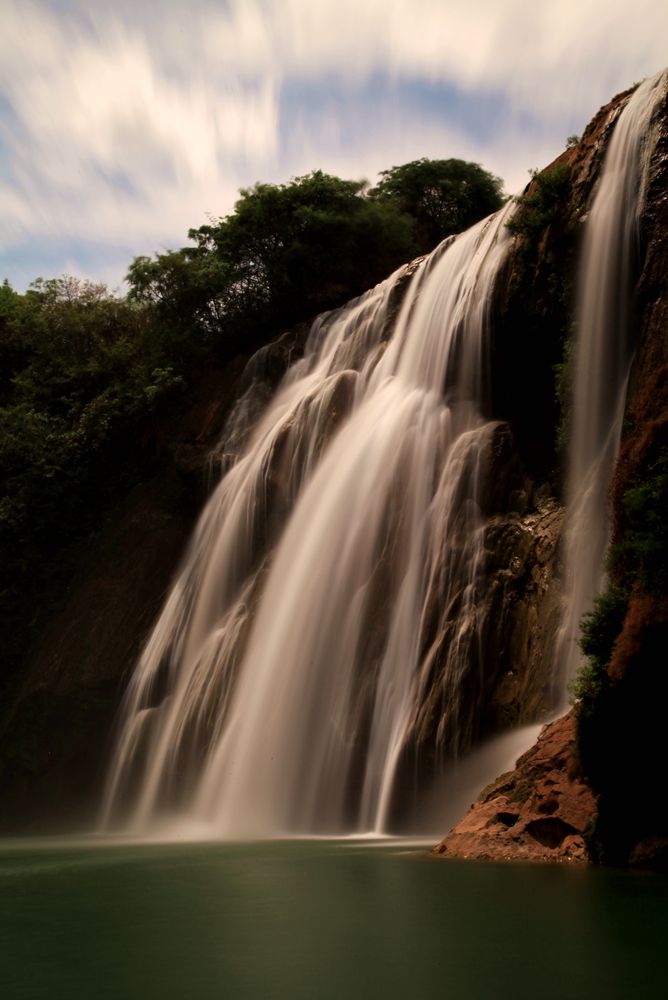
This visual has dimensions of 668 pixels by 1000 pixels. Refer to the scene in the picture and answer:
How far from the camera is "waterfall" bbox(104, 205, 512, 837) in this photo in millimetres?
15422

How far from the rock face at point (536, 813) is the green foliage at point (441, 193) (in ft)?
102

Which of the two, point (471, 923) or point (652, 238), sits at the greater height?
point (652, 238)

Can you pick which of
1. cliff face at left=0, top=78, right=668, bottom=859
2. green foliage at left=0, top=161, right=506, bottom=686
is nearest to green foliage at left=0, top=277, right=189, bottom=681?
green foliage at left=0, top=161, right=506, bottom=686

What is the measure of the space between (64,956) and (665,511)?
642 cm

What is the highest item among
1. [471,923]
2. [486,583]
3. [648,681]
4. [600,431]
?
[600,431]

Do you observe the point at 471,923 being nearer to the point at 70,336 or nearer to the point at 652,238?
the point at 652,238

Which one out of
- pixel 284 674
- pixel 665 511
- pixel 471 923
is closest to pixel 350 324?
pixel 284 674

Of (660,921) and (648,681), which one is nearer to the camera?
(660,921)

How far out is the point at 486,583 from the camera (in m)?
15.3

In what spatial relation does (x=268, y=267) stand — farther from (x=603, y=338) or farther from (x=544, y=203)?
(x=603, y=338)

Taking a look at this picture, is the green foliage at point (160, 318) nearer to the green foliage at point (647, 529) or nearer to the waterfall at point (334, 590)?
the waterfall at point (334, 590)

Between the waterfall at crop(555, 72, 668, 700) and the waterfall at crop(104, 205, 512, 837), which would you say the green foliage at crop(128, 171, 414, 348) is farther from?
the waterfall at crop(555, 72, 668, 700)

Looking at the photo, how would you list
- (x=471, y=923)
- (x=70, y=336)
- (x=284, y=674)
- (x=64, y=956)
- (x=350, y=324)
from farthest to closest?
(x=70, y=336) → (x=350, y=324) → (x=284, y=674) → (x=471, y=923) → (x=64, y=956)

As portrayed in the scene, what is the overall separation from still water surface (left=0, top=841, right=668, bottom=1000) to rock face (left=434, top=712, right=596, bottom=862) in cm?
46
